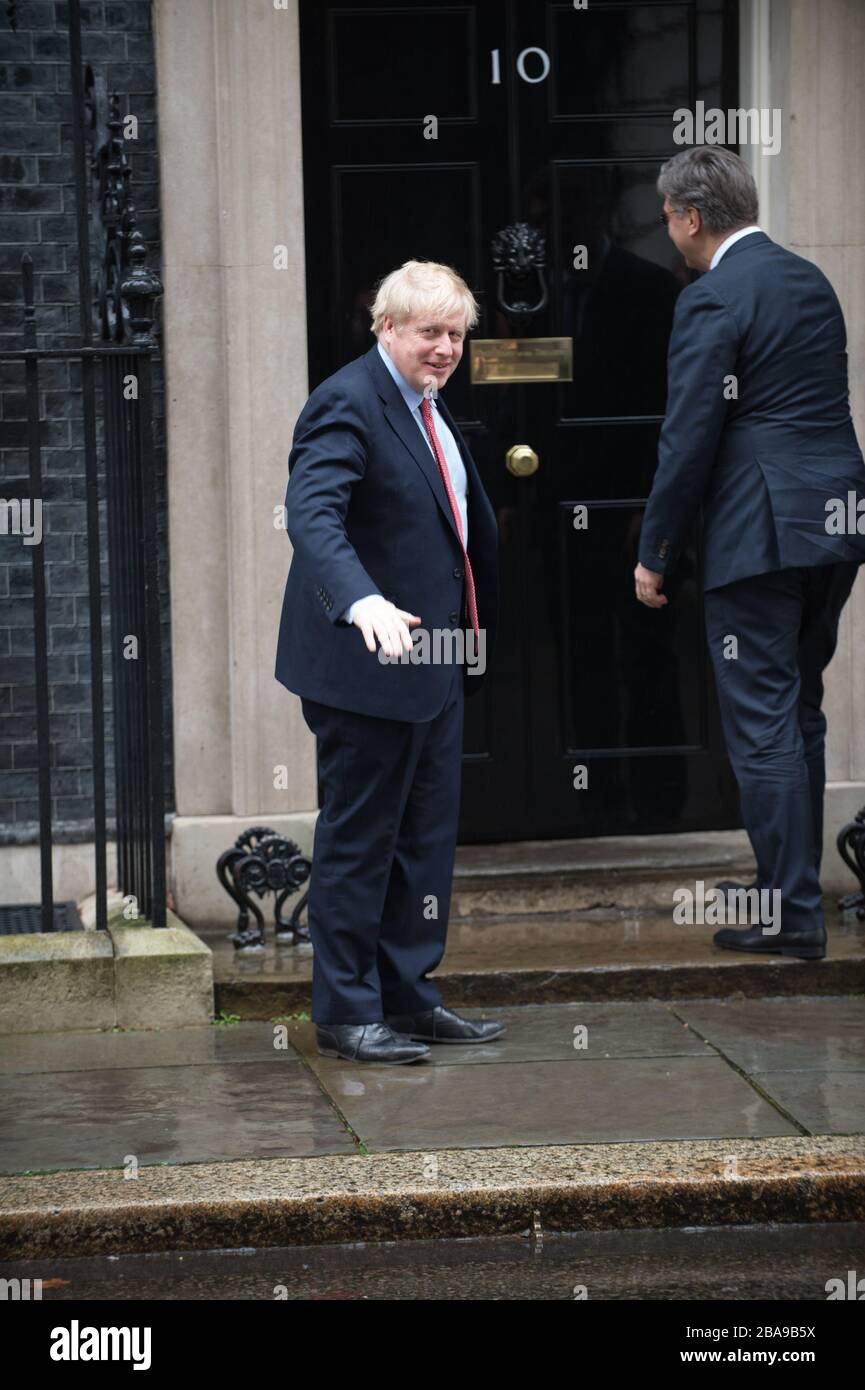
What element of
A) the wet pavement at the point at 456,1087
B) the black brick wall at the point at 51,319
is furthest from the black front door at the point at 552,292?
the wet pavement at the point at 456,1087

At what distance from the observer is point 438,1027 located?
570cm

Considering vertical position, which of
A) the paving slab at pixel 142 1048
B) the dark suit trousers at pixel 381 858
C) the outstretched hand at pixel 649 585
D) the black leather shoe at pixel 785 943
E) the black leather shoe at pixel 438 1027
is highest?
the outstretched hand at pixel 649 585

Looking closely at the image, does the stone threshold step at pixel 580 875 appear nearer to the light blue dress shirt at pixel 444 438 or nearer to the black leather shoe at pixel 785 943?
the black leather shoe at pixel 785 943

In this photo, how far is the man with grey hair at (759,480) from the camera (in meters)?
6.03

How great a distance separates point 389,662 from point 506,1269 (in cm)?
162

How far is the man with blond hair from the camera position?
5.20m

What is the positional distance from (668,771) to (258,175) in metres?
2.36

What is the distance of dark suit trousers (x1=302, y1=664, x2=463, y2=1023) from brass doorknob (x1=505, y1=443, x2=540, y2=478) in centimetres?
161

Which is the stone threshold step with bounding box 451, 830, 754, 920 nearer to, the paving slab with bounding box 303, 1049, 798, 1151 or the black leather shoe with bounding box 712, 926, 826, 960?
the black leather shoe with bounding box 712, 926, 826, 960

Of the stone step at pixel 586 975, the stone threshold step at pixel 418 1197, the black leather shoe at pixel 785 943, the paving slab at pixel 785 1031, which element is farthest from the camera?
the black leather shoe at pixel 785 943

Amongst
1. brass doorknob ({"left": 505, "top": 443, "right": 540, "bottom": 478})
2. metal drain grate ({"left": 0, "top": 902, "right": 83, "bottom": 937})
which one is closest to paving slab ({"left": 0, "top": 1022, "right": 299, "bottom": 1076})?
metal drain grate ({"left": 0, "top": 902, "right": 83, "bottom": 937})

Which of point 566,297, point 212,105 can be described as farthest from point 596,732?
point 212,105

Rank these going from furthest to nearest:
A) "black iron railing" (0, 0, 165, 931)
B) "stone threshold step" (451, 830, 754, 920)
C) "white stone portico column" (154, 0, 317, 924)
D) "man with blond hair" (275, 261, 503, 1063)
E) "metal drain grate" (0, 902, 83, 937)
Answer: "stone threshold step" (451, 830, 754, 920) → "white stone portico column" (154, 0, 317, 924) → "metal drain grate" (0, 902, 83, 937) → "black iron railing" (0, 0, 165, 931) → "man with blond hair" (275, 261, 503, 1063)

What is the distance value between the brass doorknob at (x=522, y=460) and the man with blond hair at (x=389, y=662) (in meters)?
1.45
